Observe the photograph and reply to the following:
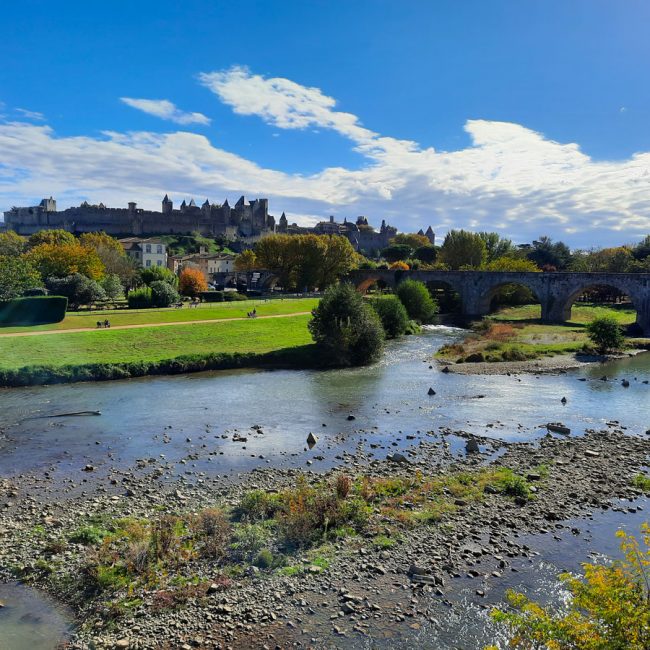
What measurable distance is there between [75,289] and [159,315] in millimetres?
10912

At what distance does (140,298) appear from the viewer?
5509 centimetres

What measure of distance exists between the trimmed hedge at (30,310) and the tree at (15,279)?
1562mm

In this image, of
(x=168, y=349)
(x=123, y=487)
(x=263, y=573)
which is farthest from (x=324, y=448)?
(x=168, y=349)

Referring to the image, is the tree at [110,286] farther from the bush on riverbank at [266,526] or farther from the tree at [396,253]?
the tree at [396,253]

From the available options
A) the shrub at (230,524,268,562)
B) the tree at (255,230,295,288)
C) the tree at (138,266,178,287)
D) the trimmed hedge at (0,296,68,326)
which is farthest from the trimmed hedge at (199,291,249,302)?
the shrub at (230,524,268,562)

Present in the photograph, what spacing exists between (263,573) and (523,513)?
6886mm

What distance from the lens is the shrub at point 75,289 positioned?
5153cm

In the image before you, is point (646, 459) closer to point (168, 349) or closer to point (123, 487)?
point (123, 487)

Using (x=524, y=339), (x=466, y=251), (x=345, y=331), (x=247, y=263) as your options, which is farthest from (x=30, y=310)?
(x=466, y=251)

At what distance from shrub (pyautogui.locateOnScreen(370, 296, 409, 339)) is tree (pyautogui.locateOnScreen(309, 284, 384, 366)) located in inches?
442

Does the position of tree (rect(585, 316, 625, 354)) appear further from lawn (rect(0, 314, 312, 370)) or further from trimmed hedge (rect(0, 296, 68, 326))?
trimmed hedge (rect(0, 296, 68, 326))

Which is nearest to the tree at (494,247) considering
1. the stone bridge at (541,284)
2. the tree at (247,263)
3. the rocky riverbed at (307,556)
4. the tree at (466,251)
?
the tree at (466,251)

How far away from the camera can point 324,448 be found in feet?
62.0

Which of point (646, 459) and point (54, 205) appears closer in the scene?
point (646, 459)
